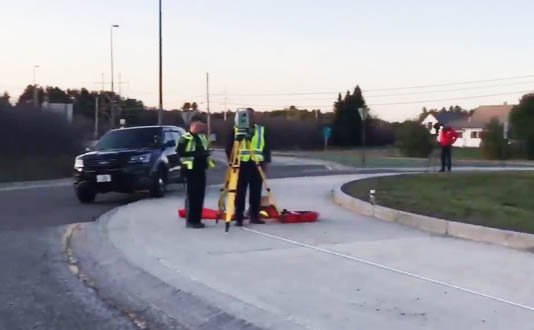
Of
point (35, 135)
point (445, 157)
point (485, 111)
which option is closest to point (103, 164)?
point (445, 157)

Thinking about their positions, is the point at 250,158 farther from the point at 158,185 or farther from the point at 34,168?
the point at 34,168

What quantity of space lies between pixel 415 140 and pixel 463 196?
45515 millimetres

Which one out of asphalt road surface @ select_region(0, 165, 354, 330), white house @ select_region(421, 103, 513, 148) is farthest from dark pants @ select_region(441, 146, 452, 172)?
white house @ select_region(421, 103, 513, 148)

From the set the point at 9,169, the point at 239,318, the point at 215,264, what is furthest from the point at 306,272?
the point at 9,169

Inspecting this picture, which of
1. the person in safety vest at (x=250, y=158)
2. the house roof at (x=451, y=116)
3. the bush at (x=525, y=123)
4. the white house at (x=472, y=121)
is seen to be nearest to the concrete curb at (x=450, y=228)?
the person in safety vest at (x=250, y=158)

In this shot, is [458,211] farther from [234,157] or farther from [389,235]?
[234,157]

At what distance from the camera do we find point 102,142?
21.2 metres

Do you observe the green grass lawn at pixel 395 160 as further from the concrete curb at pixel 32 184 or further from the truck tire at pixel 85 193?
the truck tire at pixel 85 193

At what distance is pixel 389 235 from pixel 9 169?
71.1 feet

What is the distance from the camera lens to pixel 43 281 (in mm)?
9500

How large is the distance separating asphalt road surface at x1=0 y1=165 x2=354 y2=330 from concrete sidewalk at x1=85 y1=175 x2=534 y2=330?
789 mm

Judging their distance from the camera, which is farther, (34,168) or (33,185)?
(34,168)

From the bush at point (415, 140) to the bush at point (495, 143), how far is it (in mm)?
3772

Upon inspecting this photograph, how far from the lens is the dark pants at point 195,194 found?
511 inches
